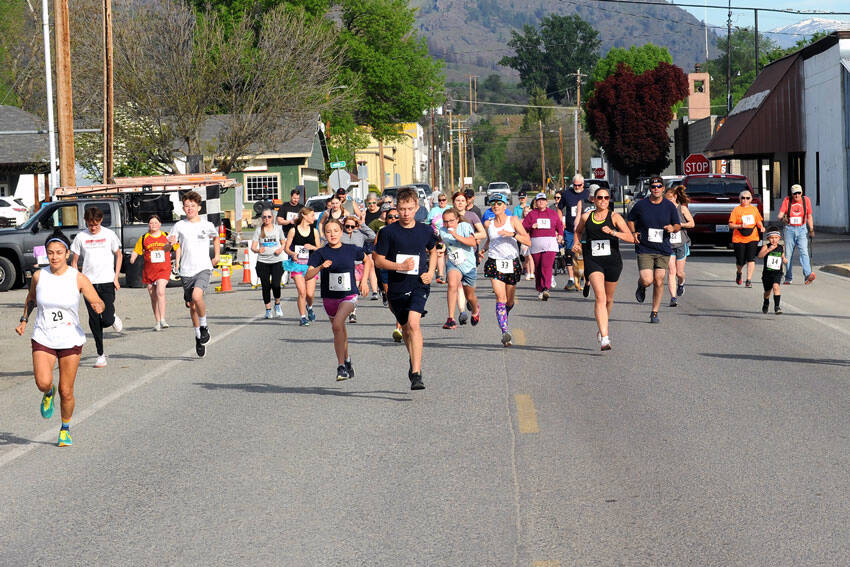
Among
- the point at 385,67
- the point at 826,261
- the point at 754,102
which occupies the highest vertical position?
the point at 385,67

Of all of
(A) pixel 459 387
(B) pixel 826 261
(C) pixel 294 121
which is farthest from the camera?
(C) pixel 294 121

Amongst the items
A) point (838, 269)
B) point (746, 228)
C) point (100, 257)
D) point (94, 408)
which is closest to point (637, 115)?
point (838, 269)

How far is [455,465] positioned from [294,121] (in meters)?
41.5

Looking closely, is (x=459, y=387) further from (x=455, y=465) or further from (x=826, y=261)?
(x=826, y=261)

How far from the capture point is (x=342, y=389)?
36.7 feet

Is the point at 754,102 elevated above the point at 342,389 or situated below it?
above

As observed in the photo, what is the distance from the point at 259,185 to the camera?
60031 millimetres

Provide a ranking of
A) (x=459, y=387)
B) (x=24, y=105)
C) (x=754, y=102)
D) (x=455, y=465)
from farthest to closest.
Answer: (x=24, y=105), (x=754, y=102), (x=459, y=387), (x=455, y=465)

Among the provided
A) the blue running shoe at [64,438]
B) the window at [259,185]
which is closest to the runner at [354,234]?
the blue running shoe at [64,438]

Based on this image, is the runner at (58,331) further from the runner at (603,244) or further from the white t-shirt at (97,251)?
the runner at (603,244)

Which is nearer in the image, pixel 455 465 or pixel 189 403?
pixel 455 465

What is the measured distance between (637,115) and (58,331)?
78862 millimetres

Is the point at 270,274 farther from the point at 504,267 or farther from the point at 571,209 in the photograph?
the point at 571,209

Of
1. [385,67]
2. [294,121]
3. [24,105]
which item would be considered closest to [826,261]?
[294,121]
